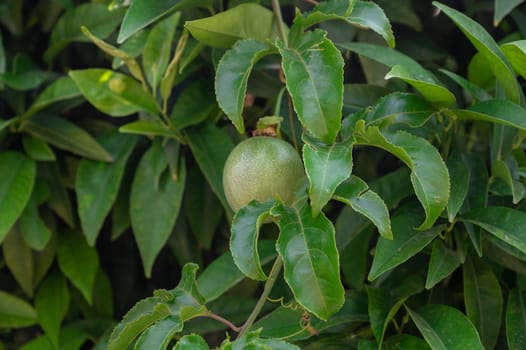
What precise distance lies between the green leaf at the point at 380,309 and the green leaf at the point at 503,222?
0.13m

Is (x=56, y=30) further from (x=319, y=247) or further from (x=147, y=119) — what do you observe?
(x=319, y=247)

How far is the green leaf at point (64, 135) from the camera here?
1064 mm

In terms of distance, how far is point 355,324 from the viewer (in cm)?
84

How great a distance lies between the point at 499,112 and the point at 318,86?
0.20 metres

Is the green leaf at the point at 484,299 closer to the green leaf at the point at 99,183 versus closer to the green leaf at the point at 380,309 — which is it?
the green leaf at the point at 380,309

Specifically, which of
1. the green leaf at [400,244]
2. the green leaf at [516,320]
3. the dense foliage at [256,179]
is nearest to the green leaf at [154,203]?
the dense foliage at [256,179]

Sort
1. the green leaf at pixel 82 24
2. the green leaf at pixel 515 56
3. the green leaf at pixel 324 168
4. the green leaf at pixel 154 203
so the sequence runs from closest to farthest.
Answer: the green leaf at pixel 324 168 < the green leaf at pixel 515 56 < the green leaf at pixel 154 203 < the green leaf at pixel 82 24

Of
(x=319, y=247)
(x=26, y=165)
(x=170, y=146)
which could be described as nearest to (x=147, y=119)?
(x=170, y=146)

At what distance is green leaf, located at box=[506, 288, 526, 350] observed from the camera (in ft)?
2.48

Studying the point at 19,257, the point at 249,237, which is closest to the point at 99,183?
the point at 19,257

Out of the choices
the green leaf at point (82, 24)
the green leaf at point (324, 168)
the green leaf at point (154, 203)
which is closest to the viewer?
the green leaf at point (324, 168)

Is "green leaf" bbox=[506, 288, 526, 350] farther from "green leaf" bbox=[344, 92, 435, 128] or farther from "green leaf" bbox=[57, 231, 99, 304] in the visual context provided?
"green leaf" bbox=[57, 231, 99, 304]

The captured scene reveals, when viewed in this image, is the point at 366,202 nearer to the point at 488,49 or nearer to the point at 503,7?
the point at 488,49

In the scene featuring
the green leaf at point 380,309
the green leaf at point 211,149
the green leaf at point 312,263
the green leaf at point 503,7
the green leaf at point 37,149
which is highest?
the green leaf at point 503,7
